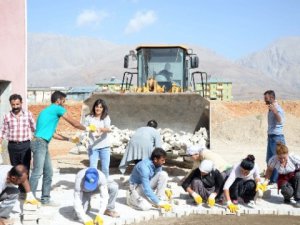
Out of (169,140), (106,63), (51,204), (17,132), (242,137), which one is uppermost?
(106,63)

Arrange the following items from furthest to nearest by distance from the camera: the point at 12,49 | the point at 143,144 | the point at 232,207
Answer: the point at 12,49, the point at 143,144, the point at 232,207

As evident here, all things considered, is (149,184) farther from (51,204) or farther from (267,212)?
(267,212)

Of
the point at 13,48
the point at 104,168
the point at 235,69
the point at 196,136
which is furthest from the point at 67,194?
the point at 235,69

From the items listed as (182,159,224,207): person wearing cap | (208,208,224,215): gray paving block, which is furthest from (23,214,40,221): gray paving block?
(208,208,224,215): gray paving block

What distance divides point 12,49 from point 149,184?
6074 mm

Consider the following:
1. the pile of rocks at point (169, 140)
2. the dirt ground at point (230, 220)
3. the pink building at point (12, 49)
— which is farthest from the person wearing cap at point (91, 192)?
the pink building at point (12, 49)

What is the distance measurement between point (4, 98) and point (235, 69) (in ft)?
410

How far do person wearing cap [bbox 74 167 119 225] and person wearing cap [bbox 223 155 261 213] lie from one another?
1.69 m

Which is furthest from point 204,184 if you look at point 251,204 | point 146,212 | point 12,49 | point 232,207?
point 12,49

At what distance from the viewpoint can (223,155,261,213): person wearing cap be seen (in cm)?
628

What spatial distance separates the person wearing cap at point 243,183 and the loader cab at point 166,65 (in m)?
4.87

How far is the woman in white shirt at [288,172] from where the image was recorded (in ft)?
21.7

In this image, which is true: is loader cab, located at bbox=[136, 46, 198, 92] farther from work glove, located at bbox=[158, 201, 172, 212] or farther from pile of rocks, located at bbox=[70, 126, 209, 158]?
work glove, located at bbox=[158, 201, 172, 212]

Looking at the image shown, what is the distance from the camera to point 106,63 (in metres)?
136
